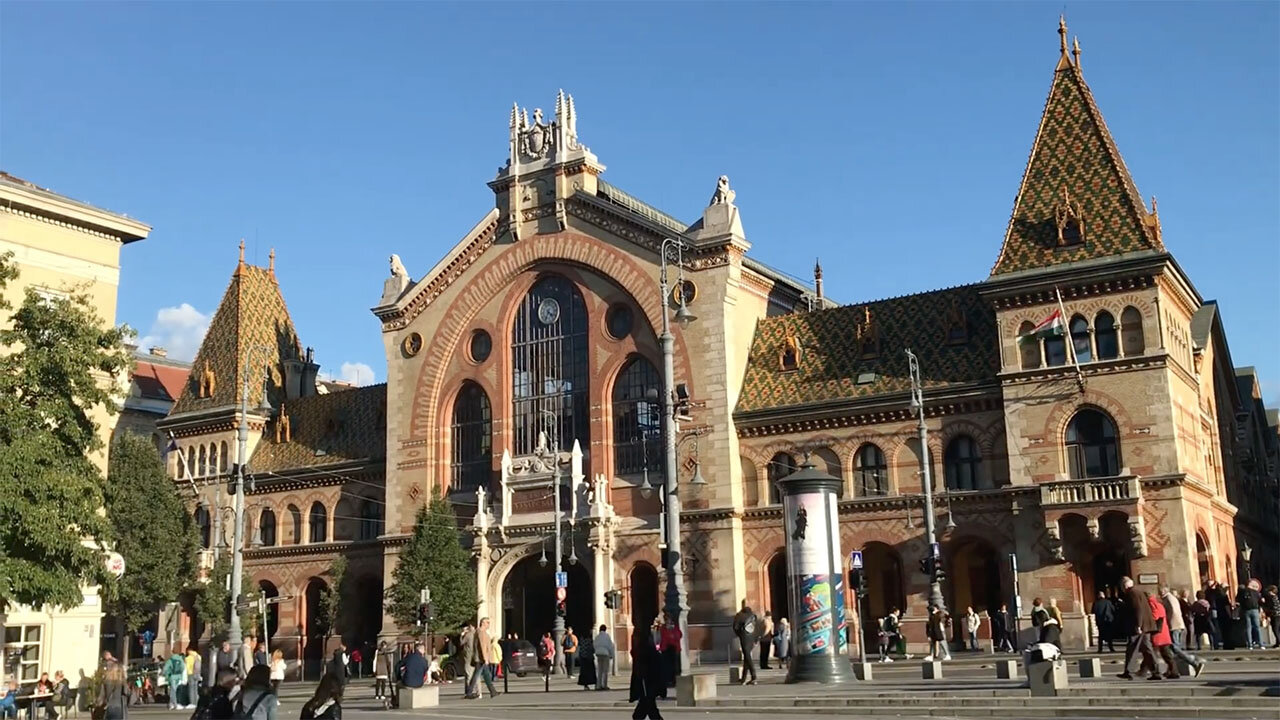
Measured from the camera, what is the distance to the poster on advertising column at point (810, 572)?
2878 cm

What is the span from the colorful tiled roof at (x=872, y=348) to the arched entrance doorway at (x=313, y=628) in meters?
21.7

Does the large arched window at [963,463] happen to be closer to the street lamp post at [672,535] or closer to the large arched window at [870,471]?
the large arched window at [870,471]

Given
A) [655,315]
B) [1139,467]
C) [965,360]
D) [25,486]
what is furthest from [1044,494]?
[25,486]

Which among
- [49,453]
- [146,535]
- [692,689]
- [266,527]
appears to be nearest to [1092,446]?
[692,689]

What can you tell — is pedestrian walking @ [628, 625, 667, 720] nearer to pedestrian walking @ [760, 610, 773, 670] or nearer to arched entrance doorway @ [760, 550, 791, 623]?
pedestrian walking @ [760, 610, 773, 670]

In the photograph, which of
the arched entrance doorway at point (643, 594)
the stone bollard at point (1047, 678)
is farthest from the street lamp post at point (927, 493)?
the stone bollard at point (1047, 678)

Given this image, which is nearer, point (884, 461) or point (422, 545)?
point (884, 461)

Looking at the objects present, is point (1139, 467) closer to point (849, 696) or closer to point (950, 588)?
point (950, 588)

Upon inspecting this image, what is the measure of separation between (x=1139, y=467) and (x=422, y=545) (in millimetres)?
25873

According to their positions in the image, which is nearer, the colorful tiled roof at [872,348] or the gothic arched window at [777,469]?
the colorful tiled roof at [872,348]

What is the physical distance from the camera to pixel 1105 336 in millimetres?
44531

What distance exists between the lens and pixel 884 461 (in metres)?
48.2

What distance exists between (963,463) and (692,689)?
23592mm

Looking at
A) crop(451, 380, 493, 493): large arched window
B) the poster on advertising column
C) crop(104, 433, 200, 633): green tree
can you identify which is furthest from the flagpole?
crop(104, 433, 200, 633): green tree
